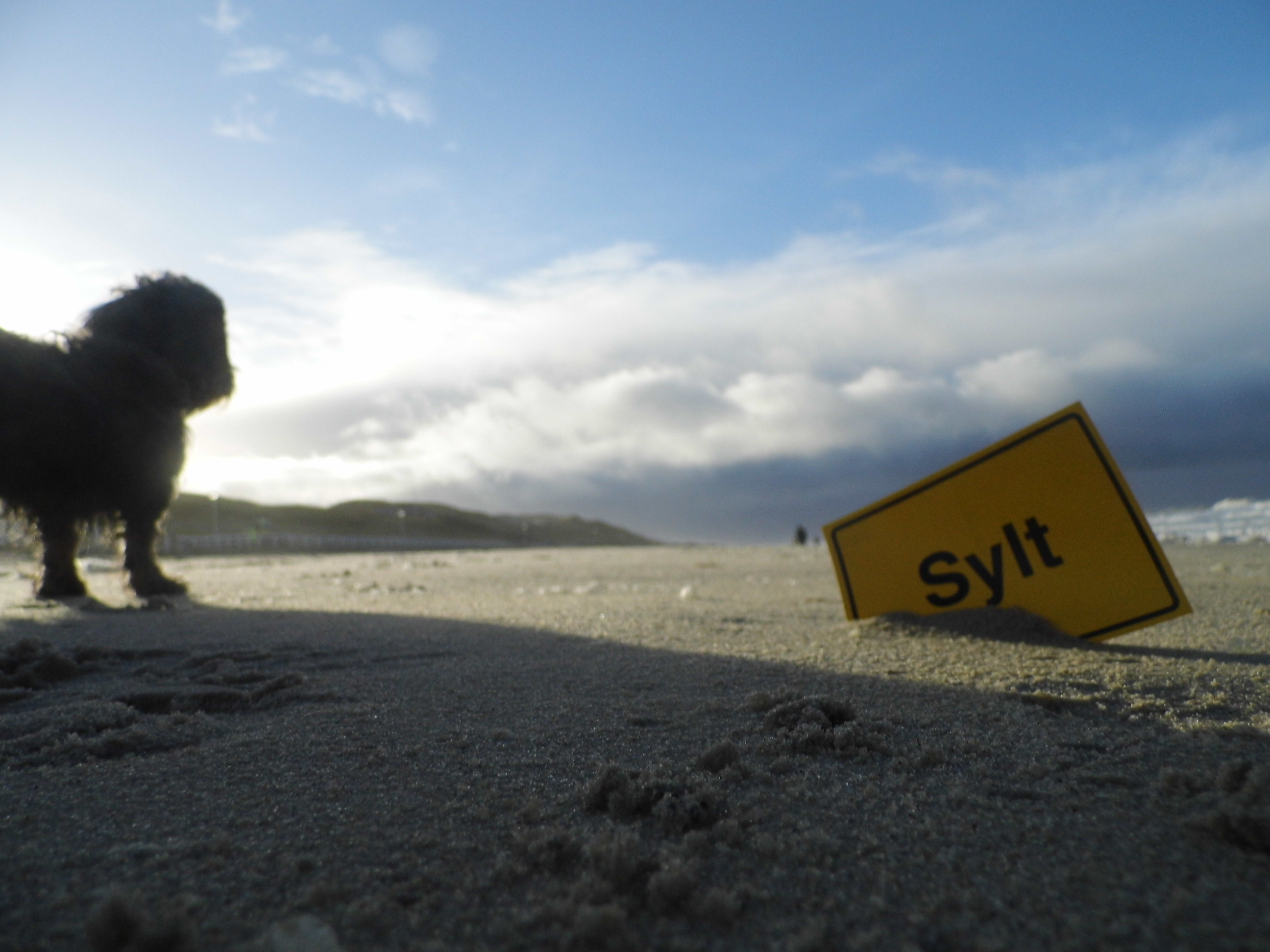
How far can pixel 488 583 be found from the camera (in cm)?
653

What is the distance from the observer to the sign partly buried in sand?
281 centimetres

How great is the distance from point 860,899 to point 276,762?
115 centimetres

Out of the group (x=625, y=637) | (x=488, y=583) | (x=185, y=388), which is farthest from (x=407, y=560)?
(x=625, y=637)

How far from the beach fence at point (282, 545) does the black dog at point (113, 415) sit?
32.8 ft

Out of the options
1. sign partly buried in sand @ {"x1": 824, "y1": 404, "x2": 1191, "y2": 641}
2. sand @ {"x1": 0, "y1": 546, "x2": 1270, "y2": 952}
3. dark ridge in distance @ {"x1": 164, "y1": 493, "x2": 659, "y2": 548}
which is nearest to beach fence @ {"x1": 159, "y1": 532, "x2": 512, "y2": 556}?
dark ridge in distance @ {"x1": 164, "y1": 493, "x2": 659, "y2": 548}

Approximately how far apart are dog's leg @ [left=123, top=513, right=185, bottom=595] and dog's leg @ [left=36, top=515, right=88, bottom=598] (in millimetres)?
313

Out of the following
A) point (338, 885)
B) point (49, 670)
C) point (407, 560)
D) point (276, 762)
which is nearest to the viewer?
point (338, 885)

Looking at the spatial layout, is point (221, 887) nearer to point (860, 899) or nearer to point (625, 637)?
point (860, 899)

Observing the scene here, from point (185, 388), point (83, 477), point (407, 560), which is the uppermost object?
point (185, 388)

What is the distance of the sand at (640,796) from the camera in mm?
Result: 903

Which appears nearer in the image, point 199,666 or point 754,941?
point 754,941

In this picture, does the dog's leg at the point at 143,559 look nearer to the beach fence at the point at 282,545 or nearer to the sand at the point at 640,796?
the sand at the point at 640,796

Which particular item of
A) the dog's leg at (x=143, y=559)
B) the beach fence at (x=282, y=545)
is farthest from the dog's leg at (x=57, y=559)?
the beach fence at (x=282, y=545)

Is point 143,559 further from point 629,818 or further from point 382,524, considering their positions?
point 382,524
